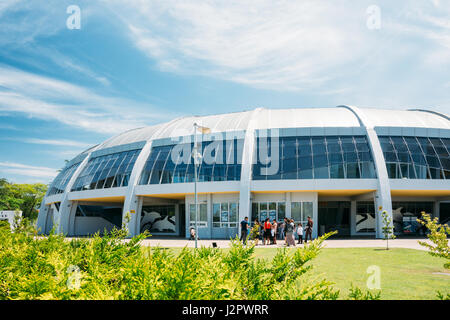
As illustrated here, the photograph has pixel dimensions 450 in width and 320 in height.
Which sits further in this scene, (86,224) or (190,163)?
(86,224)

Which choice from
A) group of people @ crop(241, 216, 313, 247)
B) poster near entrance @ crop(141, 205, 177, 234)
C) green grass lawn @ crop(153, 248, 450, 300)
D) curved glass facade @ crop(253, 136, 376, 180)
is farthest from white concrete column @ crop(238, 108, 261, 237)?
poster near entrance @ crop(141, 205, 177, 234)

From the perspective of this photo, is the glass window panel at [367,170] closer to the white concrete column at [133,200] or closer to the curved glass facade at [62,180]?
the white concrete column at [133,200]

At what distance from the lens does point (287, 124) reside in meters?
30.2

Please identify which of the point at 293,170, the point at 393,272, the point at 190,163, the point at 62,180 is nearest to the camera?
the point at 393,272

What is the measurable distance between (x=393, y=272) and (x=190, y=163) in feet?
69.1

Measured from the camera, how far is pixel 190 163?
29750 millimetres

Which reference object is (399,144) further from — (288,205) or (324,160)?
(288,205)

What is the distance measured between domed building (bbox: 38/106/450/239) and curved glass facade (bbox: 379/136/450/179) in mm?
83

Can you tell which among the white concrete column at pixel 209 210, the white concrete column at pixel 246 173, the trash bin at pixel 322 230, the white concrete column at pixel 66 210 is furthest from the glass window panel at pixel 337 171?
the white concrete column at pixel 66 210

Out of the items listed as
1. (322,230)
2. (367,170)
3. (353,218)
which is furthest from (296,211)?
(353,218)

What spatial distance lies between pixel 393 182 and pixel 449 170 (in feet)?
17.3

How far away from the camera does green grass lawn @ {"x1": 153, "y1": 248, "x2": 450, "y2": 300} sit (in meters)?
8.12
